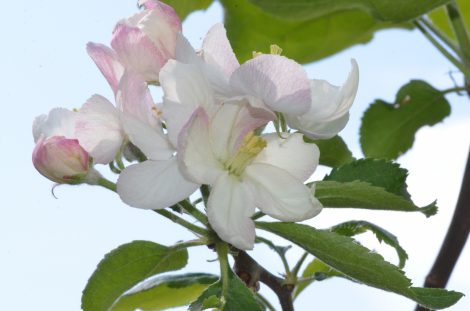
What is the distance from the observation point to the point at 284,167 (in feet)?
2.64

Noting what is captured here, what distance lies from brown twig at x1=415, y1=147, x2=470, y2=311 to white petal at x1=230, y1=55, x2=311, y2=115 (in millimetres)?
462

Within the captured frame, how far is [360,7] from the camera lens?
112 cm

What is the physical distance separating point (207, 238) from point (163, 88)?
0.56 ft

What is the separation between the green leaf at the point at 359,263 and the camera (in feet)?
2.55

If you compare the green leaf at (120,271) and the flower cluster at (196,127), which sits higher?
the flower cluster at (196,127)

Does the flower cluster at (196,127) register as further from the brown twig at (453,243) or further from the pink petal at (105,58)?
the brown twig at (453,243)

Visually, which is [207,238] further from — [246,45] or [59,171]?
[246,45]

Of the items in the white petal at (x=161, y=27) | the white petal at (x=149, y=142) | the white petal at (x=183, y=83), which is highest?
the white petal at (x=161, y=27)

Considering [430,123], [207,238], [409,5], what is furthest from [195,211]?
[430,123]

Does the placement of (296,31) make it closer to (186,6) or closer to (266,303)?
(186,6)

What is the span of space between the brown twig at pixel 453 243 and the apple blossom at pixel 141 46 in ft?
1.65

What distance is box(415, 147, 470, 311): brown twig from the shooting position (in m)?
1.14

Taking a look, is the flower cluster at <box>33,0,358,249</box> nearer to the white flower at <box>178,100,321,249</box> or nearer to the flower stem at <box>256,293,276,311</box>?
the white flower at <box>178,100,321,249</box>

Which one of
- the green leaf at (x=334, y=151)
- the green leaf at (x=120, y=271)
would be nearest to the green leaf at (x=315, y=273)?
the green leaf at (x=334, y=151)
